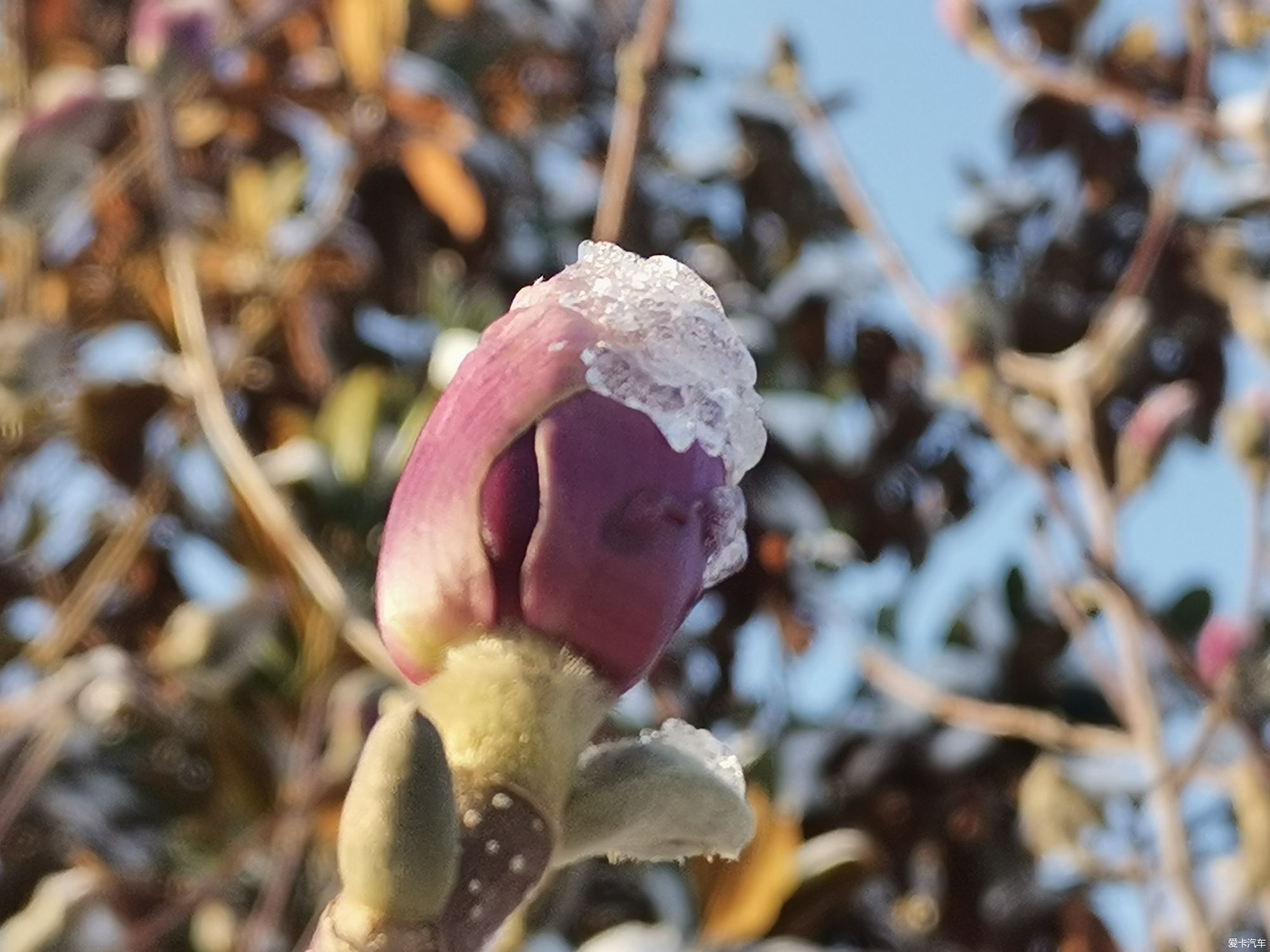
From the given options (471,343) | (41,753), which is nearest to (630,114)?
(471,343)

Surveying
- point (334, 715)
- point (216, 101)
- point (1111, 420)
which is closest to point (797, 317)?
point (1111, 420)

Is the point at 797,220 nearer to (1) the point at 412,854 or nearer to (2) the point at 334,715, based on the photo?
(2) the point at 334,715

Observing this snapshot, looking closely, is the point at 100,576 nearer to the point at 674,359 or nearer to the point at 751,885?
the point at 751,885

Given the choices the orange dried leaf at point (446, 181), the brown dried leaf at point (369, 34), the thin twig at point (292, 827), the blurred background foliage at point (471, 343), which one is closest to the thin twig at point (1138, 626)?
the blurred background foliage at point (471, 343)

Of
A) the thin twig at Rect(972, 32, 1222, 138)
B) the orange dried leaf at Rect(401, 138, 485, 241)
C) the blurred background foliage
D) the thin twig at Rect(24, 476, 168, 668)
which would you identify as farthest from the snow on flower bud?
the orange dried leaf at Rect(401, 138, 485, 241)

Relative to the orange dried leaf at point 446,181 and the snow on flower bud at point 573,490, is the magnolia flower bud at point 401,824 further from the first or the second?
the orange dried leaf at point 446,181

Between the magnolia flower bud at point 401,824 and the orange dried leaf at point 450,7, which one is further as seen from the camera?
the orange dried leaf at point 450,7
